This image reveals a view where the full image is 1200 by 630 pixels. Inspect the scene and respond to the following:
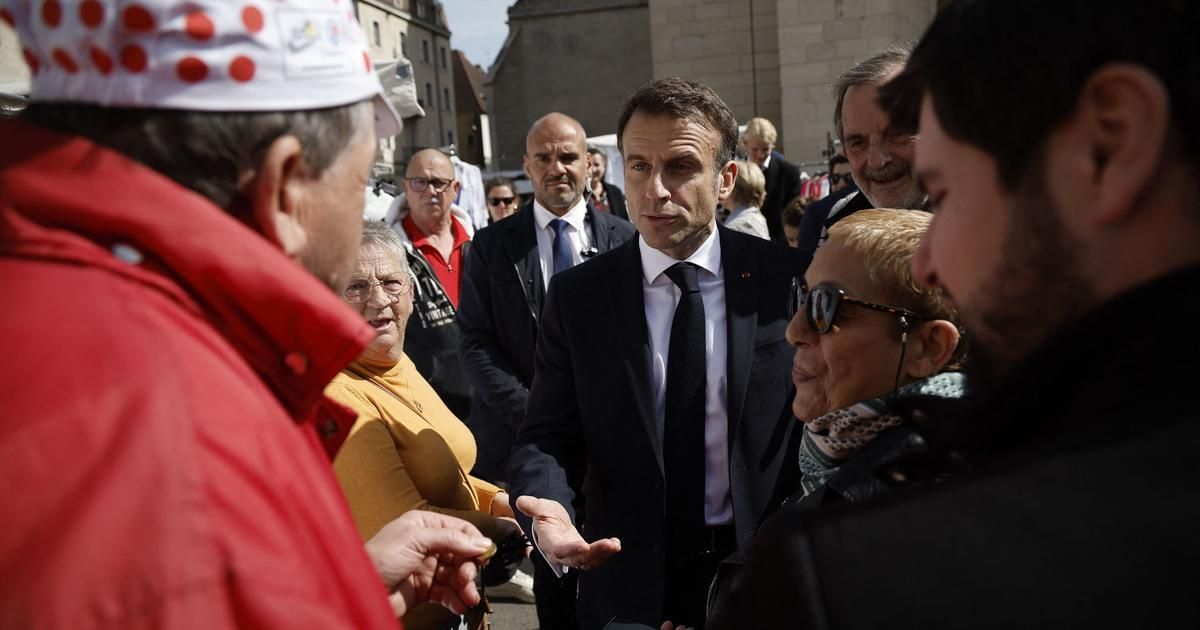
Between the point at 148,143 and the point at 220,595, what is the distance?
19.5 inches

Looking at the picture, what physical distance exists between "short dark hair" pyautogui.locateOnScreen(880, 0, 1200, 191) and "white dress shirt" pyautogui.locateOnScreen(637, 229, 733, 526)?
1533mm

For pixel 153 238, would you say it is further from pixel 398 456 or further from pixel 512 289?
pixel 512 289

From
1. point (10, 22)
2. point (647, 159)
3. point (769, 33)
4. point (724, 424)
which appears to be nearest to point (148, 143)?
point (10, 22)

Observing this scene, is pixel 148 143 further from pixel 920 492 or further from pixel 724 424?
pixel 724 424

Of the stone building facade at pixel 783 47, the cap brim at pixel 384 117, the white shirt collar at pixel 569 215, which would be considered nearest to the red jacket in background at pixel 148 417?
the cap brim at pixel 384 117

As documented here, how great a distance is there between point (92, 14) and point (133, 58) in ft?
0.21

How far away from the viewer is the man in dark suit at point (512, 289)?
4062 mm

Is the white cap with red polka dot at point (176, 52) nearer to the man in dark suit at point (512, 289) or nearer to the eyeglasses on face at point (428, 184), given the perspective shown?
the man in dark suit at point (512, 289)

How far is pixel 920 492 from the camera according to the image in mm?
902

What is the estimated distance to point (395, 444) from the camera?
8.47 ft

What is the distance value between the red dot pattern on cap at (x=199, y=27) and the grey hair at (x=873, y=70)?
2.59 m

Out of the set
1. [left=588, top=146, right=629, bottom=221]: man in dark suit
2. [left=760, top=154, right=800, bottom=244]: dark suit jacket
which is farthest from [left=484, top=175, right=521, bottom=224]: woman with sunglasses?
[left=760, top=154, right=800, bottom=244]: dark suit jacket

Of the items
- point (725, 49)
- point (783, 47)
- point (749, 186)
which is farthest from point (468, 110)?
point (749, 186)

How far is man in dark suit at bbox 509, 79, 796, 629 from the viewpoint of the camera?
96.2 inches
